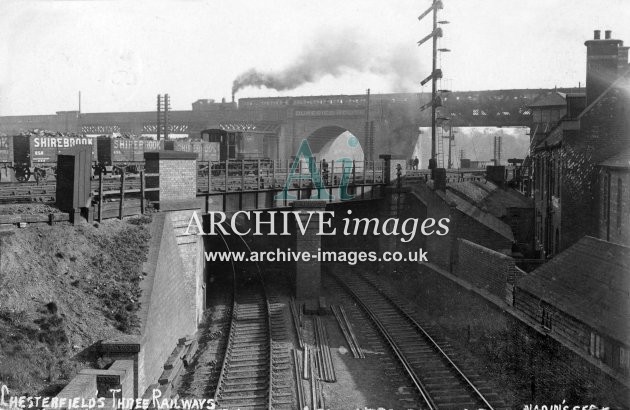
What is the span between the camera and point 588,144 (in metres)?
19.3

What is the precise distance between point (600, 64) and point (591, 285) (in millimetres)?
12113

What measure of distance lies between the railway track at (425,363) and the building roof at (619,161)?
682cm

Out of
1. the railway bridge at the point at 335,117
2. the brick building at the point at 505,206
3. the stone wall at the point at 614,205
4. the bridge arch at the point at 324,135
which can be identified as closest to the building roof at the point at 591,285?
the stone wall at the point at 614,205

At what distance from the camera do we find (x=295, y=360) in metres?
14.4

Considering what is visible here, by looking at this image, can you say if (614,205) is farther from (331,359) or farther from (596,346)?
(331,359)

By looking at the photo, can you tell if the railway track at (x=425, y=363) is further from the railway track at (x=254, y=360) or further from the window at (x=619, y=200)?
the window at (x=619, y=200)

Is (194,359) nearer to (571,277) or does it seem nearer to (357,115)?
(571,277)

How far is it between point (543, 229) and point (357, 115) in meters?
28.7

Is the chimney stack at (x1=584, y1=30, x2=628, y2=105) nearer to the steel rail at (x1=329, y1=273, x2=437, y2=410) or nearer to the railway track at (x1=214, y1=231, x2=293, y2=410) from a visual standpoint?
the steel rail at (x1=329, y1=273, x2=437, y2=410)

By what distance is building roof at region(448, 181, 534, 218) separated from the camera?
2494 centimetres

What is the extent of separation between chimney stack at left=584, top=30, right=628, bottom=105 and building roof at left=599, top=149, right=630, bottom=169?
140 inches

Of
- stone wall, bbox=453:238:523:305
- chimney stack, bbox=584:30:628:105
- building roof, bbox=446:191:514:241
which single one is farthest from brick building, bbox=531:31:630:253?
stone wall, bbox=453:238:523:305

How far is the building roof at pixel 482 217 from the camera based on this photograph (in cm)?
2136

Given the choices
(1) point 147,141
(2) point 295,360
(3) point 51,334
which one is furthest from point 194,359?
(1) point 147,141
